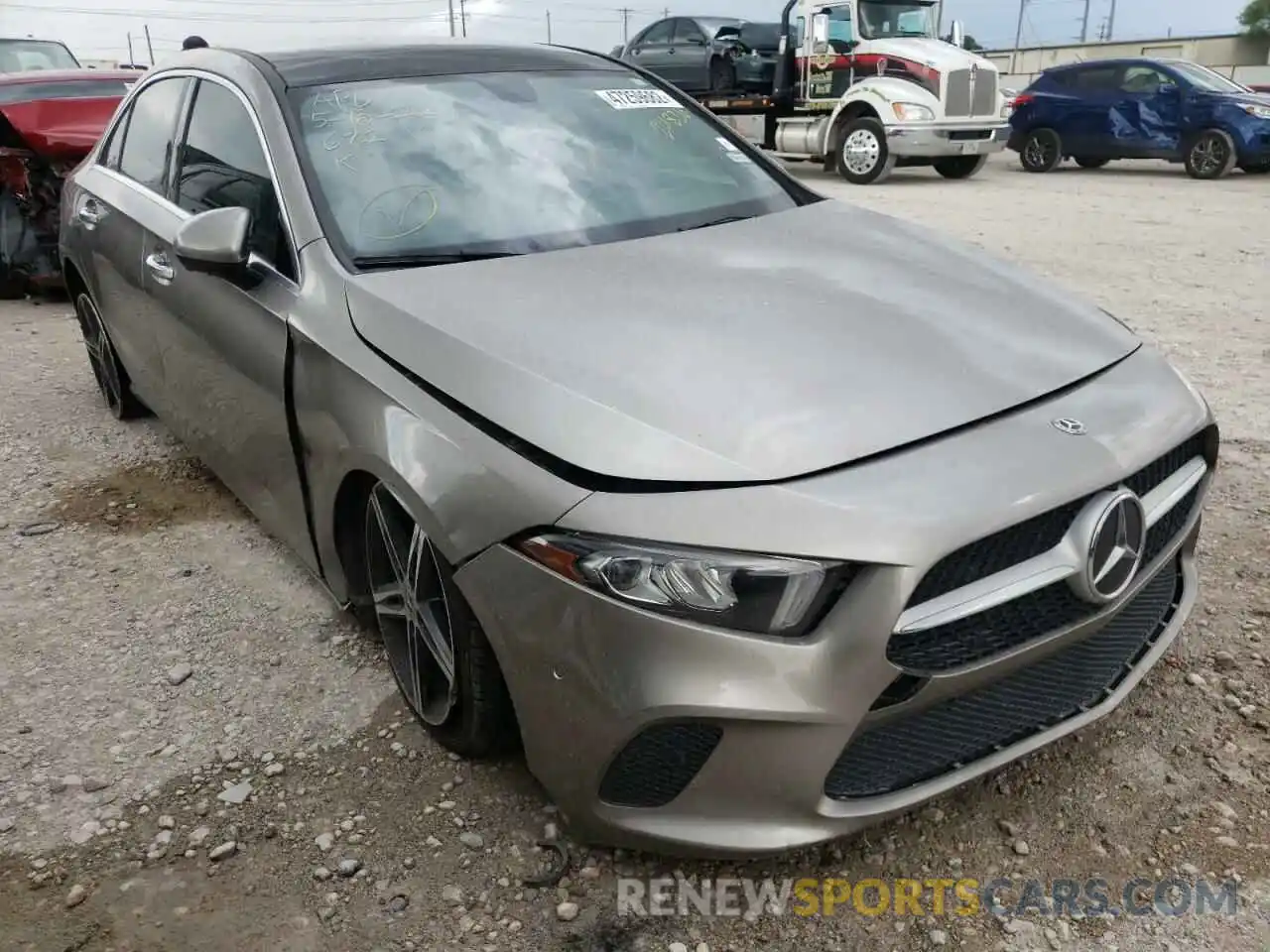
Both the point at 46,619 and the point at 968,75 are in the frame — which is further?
the point at 968,75

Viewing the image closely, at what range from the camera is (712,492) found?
70.1 inches

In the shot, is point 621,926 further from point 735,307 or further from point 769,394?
point 735,307

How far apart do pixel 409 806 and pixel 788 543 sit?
1.16m

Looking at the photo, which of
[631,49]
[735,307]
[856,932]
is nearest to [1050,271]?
[735,307]

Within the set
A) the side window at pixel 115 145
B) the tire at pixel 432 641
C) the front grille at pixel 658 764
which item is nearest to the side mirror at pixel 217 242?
the tire at pixel 432 641

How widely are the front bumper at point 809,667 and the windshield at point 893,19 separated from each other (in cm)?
1393

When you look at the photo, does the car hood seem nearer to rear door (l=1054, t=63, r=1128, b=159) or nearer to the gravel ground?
the gravel ground

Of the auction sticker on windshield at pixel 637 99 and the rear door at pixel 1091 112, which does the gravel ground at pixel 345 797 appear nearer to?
the auction sticker on windshield at pixel 637 99

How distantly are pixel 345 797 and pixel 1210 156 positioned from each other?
15427 mm

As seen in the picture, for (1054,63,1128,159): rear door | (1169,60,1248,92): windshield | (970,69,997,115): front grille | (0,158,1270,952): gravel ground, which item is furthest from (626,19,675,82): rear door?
(0,158,1270,952): gravel ground

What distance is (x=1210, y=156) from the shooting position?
14.3 meters

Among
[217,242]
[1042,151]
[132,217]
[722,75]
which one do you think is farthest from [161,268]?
[1042,151]

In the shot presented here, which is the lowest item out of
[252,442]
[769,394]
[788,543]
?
[252,442]

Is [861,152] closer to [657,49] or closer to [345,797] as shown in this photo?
[657,49]
